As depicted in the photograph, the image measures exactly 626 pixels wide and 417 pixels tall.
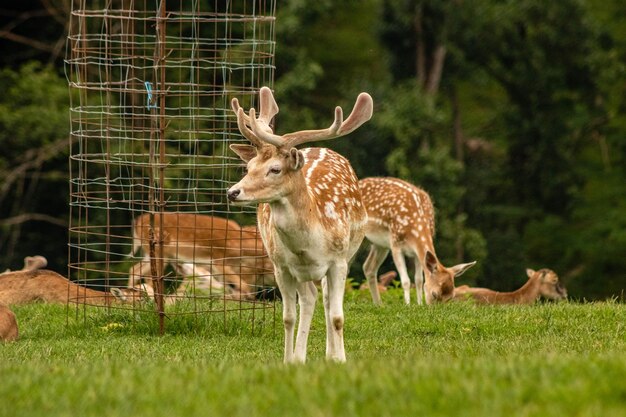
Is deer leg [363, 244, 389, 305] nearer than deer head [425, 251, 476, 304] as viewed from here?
Yes

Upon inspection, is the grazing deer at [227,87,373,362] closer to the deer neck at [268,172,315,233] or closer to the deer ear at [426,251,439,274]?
the deer neck at [268,172,315,233]

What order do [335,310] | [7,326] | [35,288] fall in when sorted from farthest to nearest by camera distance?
[35,288] < [7,326] < [335,310]

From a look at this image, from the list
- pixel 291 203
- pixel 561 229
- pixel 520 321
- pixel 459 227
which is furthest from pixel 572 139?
pixel 291 203

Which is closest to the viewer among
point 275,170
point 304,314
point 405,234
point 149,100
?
point 275,170

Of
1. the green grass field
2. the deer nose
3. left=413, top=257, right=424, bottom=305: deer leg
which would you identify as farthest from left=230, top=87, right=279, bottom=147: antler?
left=413, top=257, right=424, bottom=305: deer leg

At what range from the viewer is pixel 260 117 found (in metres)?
9.41

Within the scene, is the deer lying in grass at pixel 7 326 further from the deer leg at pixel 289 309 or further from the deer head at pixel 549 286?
the deer head at pixel 549 286

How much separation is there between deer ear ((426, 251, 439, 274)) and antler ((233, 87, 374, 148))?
5.99 metres

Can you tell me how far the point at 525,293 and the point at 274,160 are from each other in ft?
26.3

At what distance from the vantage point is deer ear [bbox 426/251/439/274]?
48.8 feet

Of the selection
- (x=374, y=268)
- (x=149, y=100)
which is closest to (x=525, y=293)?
(x=374, y=268)

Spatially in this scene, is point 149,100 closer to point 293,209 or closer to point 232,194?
point 293,209

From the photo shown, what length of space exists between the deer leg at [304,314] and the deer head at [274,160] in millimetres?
869

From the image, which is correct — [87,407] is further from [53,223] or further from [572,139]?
[572,139]
